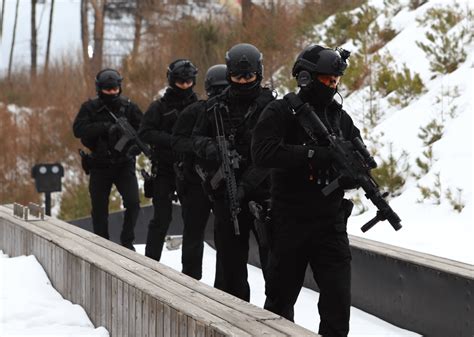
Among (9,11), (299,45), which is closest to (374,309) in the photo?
(299,45)

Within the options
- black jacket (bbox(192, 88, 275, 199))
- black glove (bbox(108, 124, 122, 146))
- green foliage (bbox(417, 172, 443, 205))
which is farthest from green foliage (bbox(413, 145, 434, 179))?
black jacket (bbox(192, 88, 275, 199))

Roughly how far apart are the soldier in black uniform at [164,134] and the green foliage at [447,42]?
6.50m

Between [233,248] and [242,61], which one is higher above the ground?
[242,61]

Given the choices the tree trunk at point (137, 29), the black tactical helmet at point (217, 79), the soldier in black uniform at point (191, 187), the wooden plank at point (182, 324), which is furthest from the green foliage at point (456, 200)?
the tree trunk at point (137, 29)

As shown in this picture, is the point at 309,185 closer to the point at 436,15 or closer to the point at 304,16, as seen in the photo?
the point at 436,15

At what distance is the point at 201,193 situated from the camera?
25.5 feet

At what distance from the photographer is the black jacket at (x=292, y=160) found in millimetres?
5348

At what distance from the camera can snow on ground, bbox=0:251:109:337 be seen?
21.7ft

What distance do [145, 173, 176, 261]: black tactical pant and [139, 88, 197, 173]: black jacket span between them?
18cm

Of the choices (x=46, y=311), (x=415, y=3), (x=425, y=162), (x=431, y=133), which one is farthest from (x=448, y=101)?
(x=46, y=311)

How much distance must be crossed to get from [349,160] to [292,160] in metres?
0.28

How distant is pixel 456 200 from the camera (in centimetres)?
1120

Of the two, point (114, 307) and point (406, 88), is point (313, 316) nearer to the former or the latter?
point (114, 307)

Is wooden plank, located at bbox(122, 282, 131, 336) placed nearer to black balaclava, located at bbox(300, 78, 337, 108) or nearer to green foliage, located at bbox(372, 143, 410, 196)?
black balaclava, located at bbox(300, 78, 337, 108)
